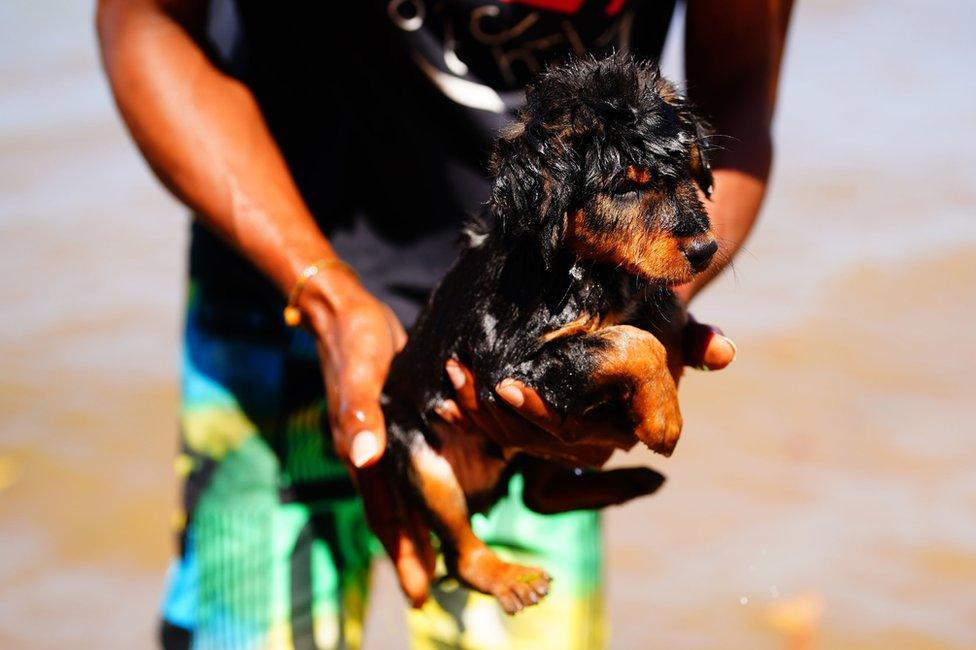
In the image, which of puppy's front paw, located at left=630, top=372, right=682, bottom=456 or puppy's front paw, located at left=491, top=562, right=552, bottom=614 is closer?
puppy's front paw, located at left=630, top=372, right=682, bottom=456

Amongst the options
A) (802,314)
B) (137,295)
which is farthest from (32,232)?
(802,314)

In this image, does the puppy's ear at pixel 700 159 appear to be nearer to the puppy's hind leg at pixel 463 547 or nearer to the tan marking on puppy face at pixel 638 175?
the tan marking on puppy face at pixel 638 175

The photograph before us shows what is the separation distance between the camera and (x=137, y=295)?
7.87m

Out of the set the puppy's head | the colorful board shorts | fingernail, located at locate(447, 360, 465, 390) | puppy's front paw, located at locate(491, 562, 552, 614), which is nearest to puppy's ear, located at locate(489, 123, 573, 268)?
the puppy's head

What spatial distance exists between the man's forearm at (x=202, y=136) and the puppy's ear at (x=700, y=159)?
3.61 ft

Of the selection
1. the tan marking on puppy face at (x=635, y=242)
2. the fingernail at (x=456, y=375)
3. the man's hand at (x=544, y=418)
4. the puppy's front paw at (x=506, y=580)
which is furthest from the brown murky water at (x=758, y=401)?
the tan marking on puppy face at (x=635, y=242)

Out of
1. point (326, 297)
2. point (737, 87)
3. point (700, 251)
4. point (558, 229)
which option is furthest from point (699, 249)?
point (737, 87)

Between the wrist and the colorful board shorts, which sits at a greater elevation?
the wrist

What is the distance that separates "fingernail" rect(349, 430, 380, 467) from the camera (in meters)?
2.82

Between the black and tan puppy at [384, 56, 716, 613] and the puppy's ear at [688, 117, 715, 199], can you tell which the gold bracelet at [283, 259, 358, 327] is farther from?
the puppy's ear at [688, 117, 715, 199]

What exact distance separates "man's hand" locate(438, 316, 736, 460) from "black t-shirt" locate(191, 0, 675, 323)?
3.12 ft

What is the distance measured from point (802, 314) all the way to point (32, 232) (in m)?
5.03

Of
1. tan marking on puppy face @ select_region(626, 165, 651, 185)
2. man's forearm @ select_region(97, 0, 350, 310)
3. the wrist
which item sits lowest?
the wrist

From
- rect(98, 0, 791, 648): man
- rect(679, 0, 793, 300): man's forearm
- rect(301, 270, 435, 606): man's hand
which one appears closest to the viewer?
rect(301, 270, 435, 606): man's hand
